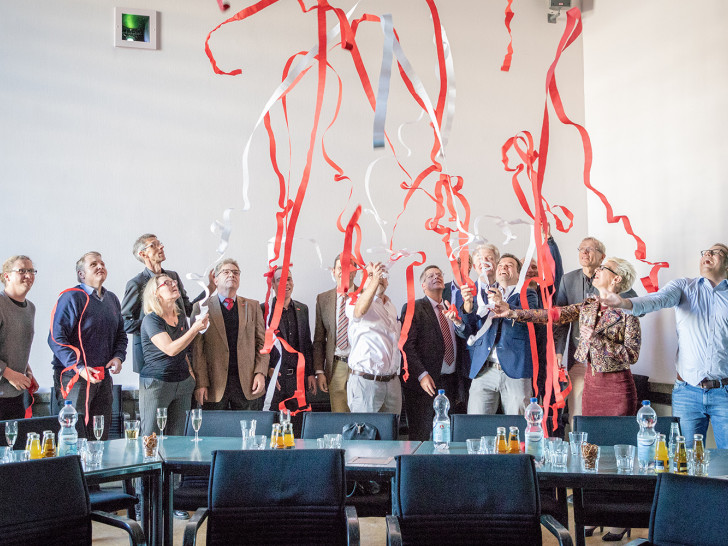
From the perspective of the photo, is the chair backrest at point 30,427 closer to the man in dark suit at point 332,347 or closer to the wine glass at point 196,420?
the wine glass at point 196,420

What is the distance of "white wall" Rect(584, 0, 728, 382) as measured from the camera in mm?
4977

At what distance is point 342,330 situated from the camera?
17.1 ft

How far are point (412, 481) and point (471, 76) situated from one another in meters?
4.73

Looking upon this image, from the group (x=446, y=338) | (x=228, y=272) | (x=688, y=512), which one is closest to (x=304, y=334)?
(x=228, y=272)

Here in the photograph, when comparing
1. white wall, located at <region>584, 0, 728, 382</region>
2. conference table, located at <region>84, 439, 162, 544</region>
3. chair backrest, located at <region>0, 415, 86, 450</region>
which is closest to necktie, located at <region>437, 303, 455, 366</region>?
white wall, located at <region>584, 0, 728, 382</region>

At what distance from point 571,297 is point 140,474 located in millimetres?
3389

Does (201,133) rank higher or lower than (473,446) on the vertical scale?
higher

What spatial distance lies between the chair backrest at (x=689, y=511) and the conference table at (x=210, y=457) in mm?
966

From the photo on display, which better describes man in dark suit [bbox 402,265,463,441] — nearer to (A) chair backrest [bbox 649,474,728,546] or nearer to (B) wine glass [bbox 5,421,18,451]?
(B) wine glass [bbox 5,421,18,451]

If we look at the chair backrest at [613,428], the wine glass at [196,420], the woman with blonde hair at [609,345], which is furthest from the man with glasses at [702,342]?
the wine glass at [196,420]

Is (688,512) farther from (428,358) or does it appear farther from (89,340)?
(89,340)

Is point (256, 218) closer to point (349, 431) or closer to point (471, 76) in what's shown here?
point (471, 76)

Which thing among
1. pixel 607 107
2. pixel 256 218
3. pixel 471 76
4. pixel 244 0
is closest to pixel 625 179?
pixel 607 107

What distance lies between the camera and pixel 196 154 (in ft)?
19.2
